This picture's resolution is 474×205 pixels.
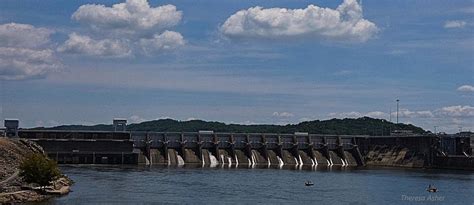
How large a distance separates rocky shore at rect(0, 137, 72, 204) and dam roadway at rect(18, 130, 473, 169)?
32637 mm

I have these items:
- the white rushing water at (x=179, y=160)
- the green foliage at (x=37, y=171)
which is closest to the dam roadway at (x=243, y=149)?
the white rushing water at (x=179, y=160)

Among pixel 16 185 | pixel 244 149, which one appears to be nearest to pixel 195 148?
pixel 244 149

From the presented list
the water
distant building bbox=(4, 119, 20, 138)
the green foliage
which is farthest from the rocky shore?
distant building bbox=(4, 119, 20, 138)

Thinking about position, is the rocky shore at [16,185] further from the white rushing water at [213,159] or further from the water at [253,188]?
the white rushing water at [213,159]

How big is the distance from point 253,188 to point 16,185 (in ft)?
84.6

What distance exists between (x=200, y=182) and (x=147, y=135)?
42.8 m

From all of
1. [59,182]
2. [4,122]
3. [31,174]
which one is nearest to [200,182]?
[59,182]

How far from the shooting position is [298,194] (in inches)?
2761

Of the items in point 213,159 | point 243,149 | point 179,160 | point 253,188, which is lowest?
point 253,188

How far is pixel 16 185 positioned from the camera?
60.1 m

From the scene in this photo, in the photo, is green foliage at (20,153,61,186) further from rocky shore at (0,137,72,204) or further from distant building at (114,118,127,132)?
distant building at (114,118,127,132)

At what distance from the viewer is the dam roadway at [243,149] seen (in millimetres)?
116000

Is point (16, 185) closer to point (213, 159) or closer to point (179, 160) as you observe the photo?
point (179, 160)

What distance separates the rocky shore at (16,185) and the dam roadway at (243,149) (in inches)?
1285
